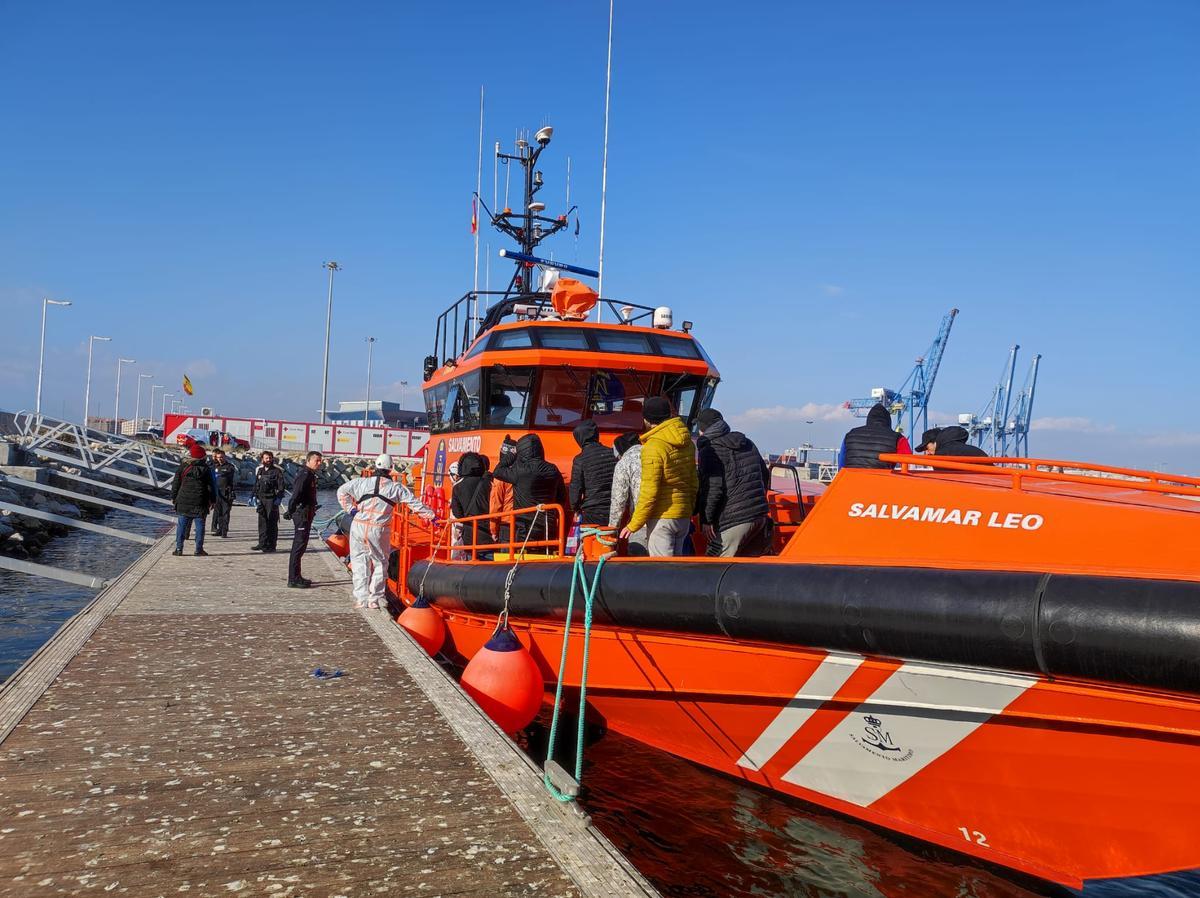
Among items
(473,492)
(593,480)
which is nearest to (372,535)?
(473,492)

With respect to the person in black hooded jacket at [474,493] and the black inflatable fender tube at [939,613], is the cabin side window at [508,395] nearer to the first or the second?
the person in black hooded jacket at [474,493]

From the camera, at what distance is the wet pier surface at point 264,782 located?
268 cm

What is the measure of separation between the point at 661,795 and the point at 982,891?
5.39 feet

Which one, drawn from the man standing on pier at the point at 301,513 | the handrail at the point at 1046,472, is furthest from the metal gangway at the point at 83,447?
the handrail at the point at 1046,472

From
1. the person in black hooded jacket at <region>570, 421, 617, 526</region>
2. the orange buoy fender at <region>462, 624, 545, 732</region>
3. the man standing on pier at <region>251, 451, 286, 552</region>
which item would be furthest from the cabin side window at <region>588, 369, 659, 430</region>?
the man standing on pier at <region>251, 451, 286, 552</region>

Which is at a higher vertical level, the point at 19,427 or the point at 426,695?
the point at 19,427

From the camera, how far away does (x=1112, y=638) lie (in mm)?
2805

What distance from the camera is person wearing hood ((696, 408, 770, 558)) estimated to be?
4.77 m

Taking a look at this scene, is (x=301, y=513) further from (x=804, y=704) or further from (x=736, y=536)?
(x=804, y=704)

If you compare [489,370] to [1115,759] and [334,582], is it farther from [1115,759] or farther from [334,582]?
[1115,759]

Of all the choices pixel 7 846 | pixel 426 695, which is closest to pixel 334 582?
pixel 426 695

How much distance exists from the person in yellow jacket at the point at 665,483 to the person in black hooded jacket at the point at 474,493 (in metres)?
1.89

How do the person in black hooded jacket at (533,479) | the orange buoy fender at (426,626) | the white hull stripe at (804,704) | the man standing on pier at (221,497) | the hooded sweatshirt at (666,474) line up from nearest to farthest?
the white hull stripe at (804,704) < the hooded sweatshirt at (666,474) < the person in black hooded jacket at (533,479) < the orange buoy fender at (426,626) < the man standing on pier at (221,497)

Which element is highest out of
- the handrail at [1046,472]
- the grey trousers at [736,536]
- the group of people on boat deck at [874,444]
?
the group of people on boat deck at [874,444]
